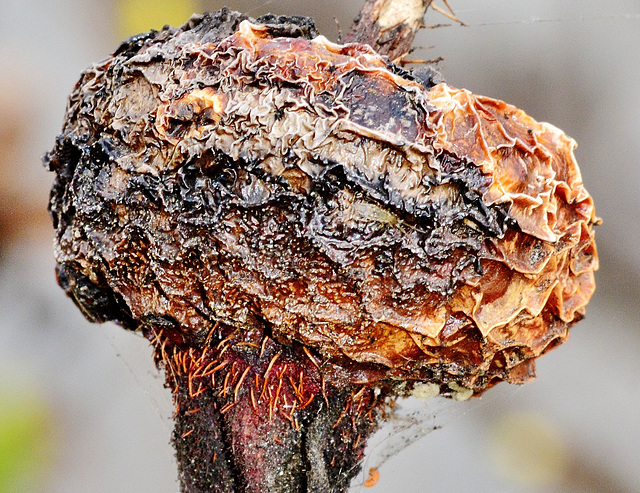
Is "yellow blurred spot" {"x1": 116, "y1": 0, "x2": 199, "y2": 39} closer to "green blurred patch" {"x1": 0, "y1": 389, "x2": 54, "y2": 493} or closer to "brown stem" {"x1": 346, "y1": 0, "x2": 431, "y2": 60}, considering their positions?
"brown stem" {"x1": 346, "y1": 0, "x2": 431, "y2": 60}

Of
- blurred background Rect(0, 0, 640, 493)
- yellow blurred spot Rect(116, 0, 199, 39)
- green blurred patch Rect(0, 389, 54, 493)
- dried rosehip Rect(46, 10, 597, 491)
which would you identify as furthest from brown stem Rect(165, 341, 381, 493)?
yellow blurred spot Rect(116, 0, 199, 39)

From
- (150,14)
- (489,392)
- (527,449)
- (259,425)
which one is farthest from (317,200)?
(527,449)

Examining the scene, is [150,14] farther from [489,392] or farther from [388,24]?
[489,392]

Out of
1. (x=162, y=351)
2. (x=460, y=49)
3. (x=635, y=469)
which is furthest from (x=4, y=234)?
(x=635, y=469)

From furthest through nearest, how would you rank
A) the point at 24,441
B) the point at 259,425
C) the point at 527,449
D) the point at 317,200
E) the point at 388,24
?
the point at 527,449 → the point at 24,441 → the point at 388,24 → the point at 259,425 → the point at 317,200

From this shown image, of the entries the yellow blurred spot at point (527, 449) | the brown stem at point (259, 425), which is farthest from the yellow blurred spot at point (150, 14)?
the yellow blurred spot at point (527, 449)

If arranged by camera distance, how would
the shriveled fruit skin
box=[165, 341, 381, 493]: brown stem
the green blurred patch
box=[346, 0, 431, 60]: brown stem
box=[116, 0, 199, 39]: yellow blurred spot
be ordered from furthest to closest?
box=[116, 0, 199, 39]: yellow blurred spot
the green blurred patch
box=[346, 0, 431, 60]: brown stem
box=[165, 341, 381, 493]: brown stem
the shriveled fruit skin
